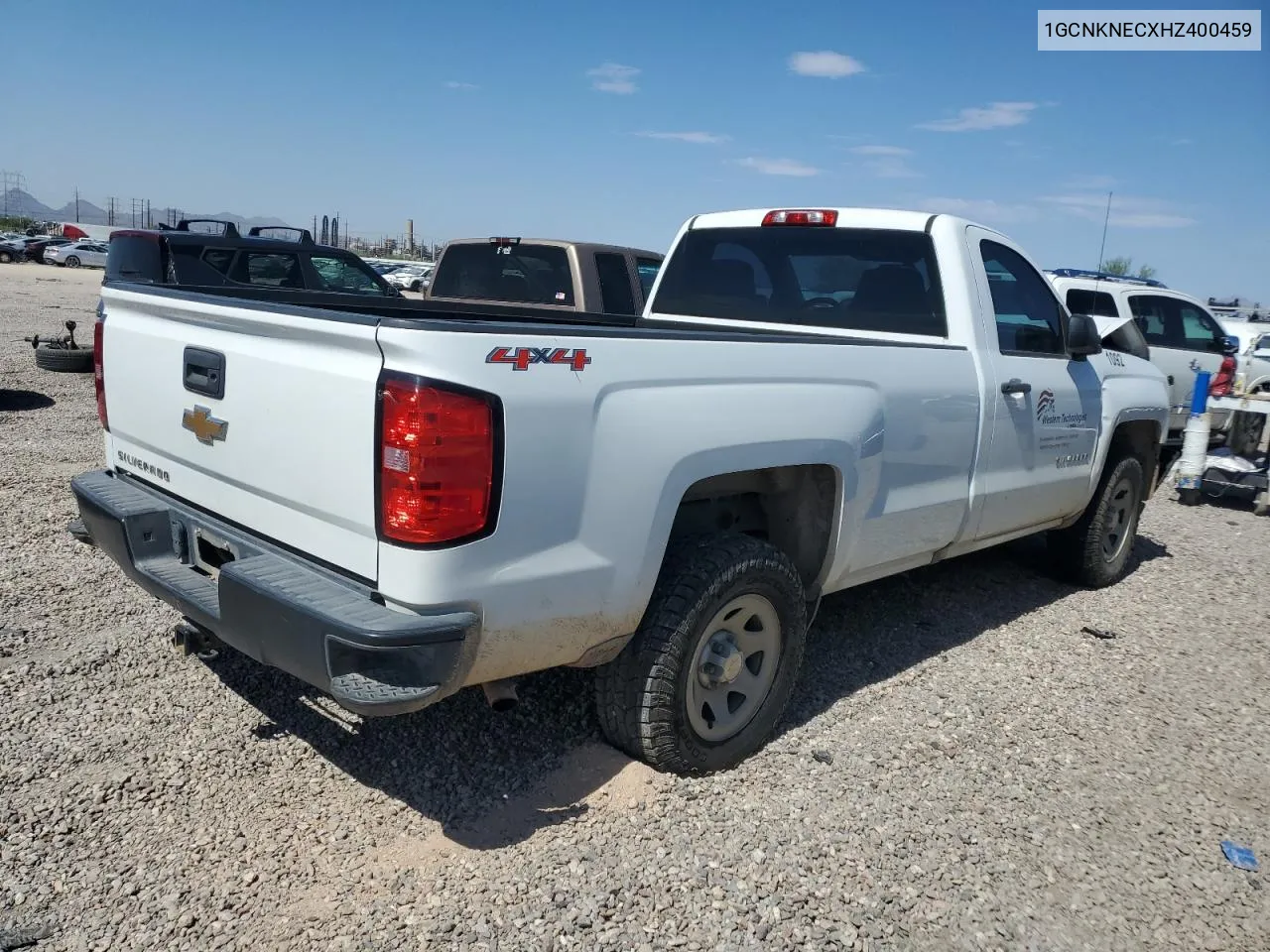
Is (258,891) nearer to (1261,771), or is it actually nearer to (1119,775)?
(1119,775)

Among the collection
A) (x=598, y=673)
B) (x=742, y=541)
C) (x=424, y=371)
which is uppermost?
(x=424, y=371)

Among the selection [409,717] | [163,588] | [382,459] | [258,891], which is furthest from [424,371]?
[409,717]

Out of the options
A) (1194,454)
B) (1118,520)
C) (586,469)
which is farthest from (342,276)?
(586,469)

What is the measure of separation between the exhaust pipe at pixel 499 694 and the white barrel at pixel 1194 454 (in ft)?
25.8

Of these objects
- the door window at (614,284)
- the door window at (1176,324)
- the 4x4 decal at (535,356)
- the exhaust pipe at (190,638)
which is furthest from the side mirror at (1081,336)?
the door window at (1176,324)

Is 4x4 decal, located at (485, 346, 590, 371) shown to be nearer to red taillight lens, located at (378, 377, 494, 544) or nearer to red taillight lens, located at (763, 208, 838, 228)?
red taillight lens, located at (378, 377, 494, 544)

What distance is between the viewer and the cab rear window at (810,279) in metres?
4.41

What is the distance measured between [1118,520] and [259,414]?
5240 mm

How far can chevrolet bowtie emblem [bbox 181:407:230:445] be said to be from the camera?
9.57ft

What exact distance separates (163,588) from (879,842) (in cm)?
235

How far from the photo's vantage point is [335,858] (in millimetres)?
2770

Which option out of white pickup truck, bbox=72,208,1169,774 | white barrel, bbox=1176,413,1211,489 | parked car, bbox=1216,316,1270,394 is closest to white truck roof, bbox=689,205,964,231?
white pickup truck, bbox=72,208,1169,774

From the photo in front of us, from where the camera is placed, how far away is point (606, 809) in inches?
121

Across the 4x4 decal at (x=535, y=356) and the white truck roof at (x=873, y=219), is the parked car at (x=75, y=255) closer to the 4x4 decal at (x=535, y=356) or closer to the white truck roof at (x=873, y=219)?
the white truck roof at (x=873, y=219)
